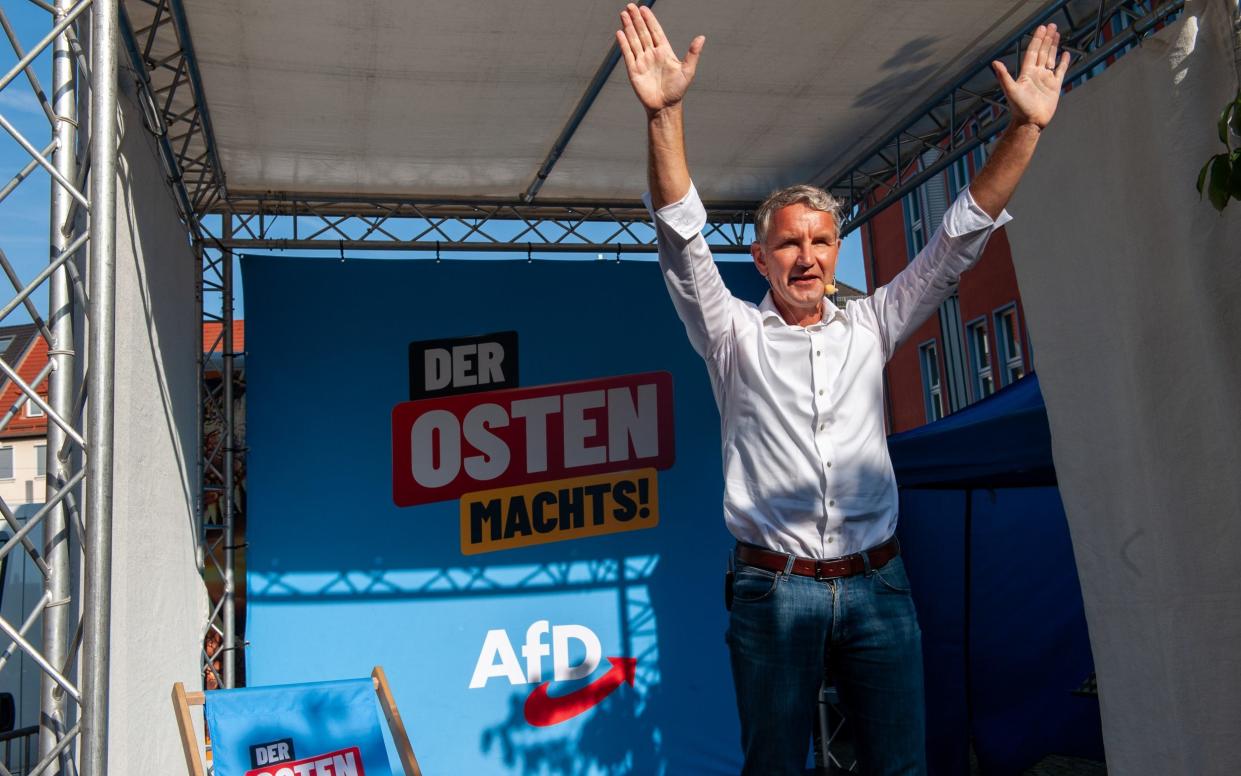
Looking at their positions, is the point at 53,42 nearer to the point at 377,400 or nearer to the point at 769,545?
the point at 769,545

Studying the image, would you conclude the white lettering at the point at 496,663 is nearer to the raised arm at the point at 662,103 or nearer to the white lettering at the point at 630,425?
the white lettering at the point at 630,425

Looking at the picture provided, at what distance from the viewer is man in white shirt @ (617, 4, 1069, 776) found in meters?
1.41

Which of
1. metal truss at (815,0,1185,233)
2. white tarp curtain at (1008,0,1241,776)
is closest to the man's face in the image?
white tarp curtain at (1008,0,1241,776)

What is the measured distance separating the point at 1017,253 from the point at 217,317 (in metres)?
4.14

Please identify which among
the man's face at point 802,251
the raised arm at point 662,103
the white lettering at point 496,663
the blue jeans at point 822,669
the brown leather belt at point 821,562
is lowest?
the white lettering at point 496,663

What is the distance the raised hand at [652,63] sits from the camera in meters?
1.44

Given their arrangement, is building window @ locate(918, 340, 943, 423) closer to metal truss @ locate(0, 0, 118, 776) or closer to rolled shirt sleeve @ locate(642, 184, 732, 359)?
metal truss @ locate(0, 0, 118, 776)

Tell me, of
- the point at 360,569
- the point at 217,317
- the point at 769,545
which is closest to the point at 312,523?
the point at 360,569

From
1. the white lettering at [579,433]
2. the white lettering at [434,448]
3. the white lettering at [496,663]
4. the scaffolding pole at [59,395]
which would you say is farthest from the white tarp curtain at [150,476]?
the white lettering at [579,433]

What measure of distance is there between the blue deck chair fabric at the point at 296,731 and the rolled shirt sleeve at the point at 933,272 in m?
3.15

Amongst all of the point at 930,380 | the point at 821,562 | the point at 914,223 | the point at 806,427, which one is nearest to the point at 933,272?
the point at 806,427

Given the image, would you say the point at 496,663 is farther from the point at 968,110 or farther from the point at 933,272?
the point at 933,272

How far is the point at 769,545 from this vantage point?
1.53 metres

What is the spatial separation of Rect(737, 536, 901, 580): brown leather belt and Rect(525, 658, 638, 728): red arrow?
4139mm
